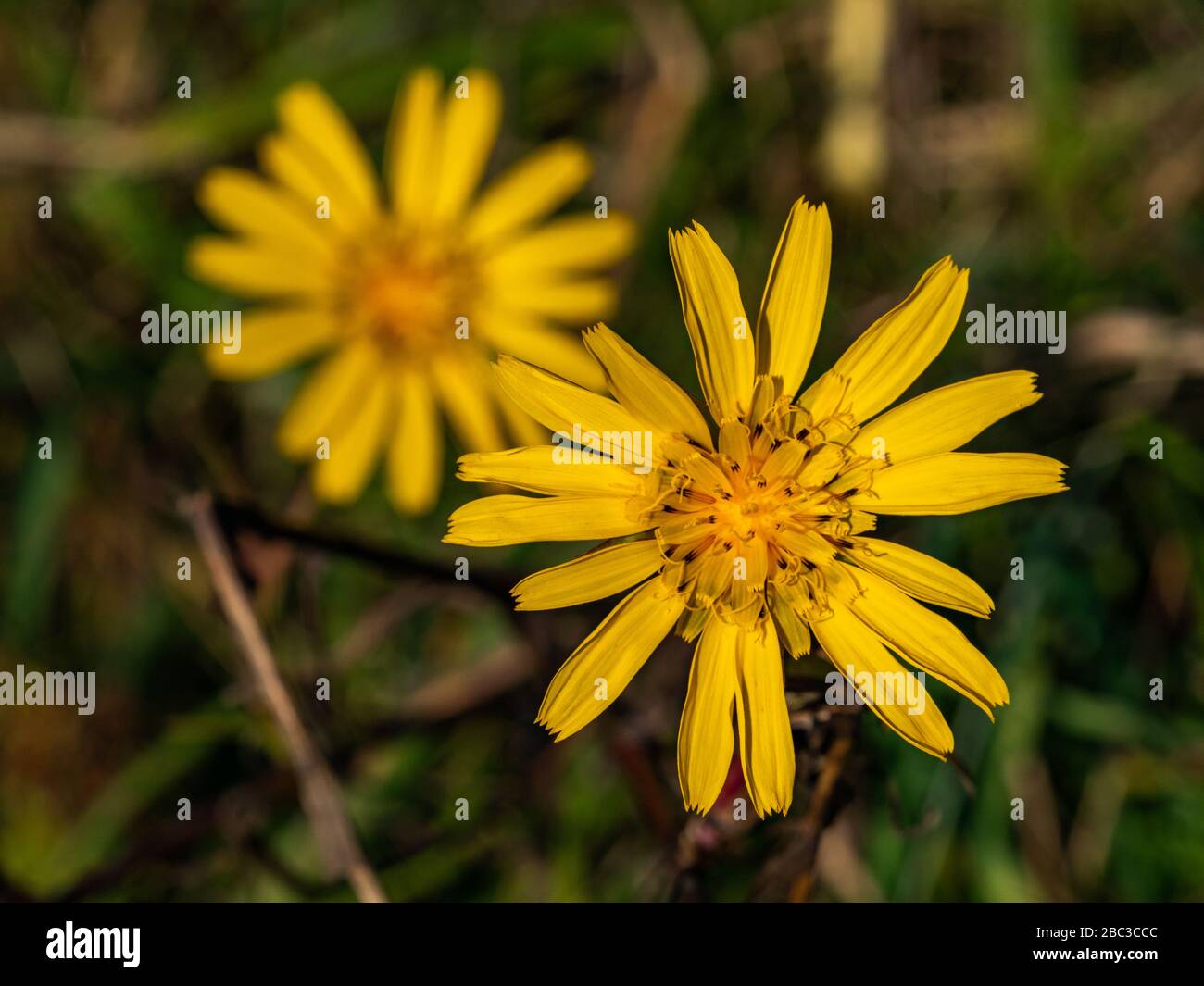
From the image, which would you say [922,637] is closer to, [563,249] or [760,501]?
[760,501]

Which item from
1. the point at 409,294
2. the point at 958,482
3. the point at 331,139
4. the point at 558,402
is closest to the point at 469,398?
the point at 409,294

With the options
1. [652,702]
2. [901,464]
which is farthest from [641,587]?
[652,702]

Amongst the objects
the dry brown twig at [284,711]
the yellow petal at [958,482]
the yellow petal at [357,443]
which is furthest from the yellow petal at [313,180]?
the yellow petal at [958,482]

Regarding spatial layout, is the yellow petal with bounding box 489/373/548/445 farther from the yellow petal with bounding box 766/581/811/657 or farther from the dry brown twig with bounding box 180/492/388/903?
the yellow petal with bounding box 766/581/811/657

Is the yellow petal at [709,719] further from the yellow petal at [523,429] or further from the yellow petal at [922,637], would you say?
the yellow petal at [523,429]

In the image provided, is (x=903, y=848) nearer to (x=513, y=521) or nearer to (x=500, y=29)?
(x=513, y=521)

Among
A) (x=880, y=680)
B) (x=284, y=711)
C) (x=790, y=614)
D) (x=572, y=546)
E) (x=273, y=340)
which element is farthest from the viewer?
(x=273, y=340)
